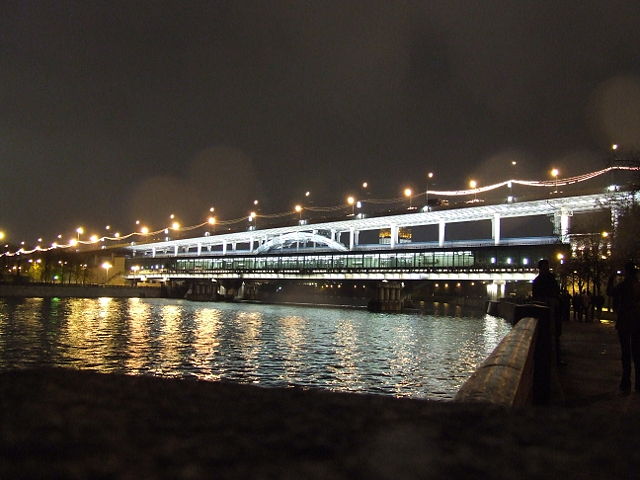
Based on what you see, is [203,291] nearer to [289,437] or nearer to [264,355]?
[264,355]

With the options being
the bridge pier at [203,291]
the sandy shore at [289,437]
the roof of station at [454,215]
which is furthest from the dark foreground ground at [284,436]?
the bridge pier at [203,291]

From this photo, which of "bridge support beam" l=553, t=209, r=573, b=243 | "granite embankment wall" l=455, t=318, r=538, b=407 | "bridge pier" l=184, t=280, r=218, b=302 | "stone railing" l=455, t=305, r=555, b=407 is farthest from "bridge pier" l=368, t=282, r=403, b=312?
"granite embankment wall" l=455, t=318, r=538, b=407

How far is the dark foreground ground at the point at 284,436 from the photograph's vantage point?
1.82 m

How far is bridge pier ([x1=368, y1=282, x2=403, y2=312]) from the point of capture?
312ft

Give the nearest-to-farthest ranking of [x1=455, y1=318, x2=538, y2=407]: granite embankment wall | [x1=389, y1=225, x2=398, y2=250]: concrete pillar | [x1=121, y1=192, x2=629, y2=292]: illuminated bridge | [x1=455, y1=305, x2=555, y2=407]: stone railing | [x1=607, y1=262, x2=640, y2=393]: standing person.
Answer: [x1=455, y1=318, x2=538, y2=407]: granite embankment wall, [x1=455, y1=305, x2=555, y2=407]: stone railing, [x1=607, y1=262, x2=640, y2=393]: standing person, [x1=121, y1=192, x2=629, y2=292]: illuminated bridge, [x1=389, y1=225, x2=398, y2=250]: concrete pillar

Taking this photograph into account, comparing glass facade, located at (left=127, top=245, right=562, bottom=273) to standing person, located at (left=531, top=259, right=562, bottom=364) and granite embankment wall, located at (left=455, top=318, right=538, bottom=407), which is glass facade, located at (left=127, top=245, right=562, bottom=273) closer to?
standing person, located at (left=531, top=259, right=562, bottom=364)

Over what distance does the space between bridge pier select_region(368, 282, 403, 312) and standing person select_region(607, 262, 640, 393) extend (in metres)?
84.3

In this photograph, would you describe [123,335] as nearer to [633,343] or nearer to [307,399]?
[633,343]

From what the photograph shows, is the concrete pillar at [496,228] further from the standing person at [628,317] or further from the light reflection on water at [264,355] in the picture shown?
the standing person at [628,317]

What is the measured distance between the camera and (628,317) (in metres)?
10.1

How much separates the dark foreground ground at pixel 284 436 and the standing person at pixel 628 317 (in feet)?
27.4

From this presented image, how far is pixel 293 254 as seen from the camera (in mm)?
122125

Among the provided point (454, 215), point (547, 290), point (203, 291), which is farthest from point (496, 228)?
point (547, 290)

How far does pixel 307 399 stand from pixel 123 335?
32.9 metres
